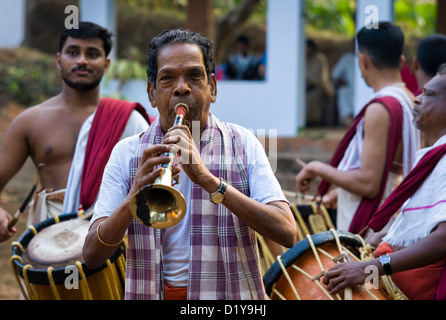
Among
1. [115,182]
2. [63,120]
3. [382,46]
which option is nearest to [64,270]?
[115,182]

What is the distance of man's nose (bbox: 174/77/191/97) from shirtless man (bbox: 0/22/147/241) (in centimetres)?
170

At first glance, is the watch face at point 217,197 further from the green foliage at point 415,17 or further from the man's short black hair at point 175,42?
the green foliage at point 415,17

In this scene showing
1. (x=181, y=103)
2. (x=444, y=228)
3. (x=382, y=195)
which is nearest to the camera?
(x=181, y=103)

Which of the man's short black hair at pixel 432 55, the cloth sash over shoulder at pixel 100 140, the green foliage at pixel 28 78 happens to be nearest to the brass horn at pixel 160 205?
the cloth sash over shoulder at pixel 100 140

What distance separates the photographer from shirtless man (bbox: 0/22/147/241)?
4.32 meters

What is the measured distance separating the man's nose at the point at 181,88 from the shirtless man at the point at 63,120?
1.70 metres

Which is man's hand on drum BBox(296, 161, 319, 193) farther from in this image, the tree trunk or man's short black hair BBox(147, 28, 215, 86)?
the tree trunk

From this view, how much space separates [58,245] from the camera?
3.53m

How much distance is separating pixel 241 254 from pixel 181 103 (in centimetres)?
68

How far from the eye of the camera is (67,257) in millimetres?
3414

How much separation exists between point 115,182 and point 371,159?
7.01 ft

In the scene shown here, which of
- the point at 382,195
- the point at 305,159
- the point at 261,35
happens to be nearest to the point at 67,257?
the point at 382,195

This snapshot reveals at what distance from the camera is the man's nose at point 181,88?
255 cm

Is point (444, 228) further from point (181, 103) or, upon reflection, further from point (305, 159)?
point (305, 159)
